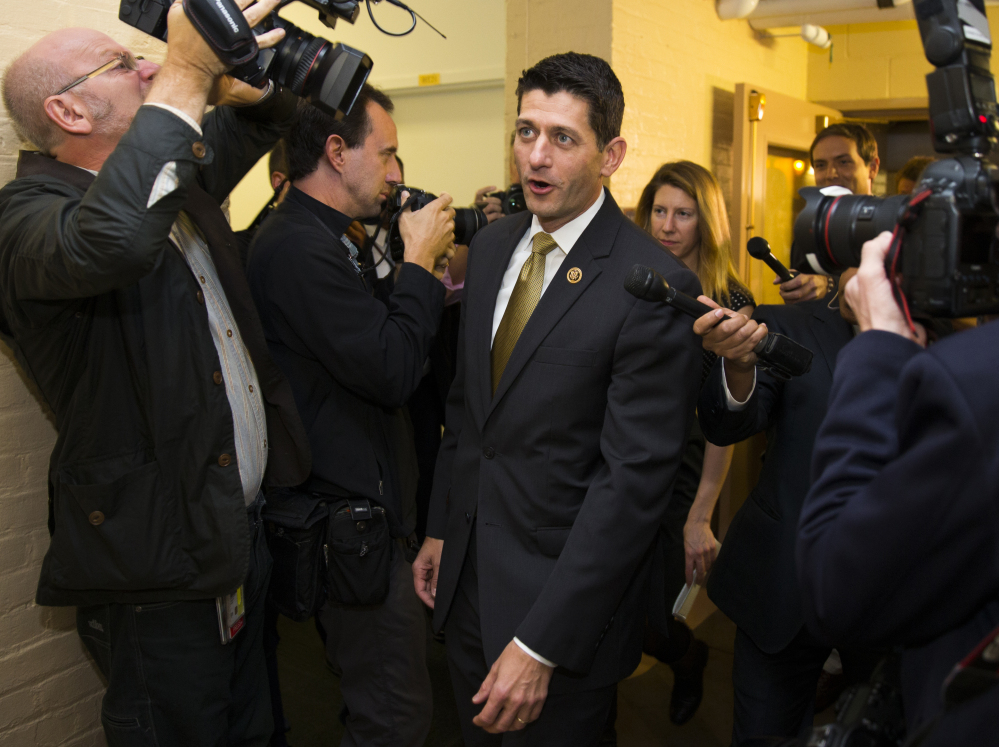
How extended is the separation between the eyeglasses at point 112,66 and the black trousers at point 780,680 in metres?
1.73

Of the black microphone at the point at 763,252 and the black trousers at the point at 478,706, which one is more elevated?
the black microphone at the point at 763,252

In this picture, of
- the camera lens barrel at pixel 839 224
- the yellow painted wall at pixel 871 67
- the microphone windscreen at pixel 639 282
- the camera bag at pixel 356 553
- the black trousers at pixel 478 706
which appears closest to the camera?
the camera lens barrel at pixel 839 224

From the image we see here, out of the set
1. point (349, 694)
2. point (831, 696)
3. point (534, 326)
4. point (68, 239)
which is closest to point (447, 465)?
point (534, 326)

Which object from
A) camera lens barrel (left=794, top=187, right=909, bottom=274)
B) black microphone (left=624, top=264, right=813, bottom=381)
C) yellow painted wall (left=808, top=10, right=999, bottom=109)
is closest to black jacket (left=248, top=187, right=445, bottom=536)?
black microphone (left=624, top=264, right=813, bottom=381)

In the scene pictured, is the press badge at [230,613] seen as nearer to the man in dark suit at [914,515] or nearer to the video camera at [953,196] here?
the man in dark suit at [914,515]

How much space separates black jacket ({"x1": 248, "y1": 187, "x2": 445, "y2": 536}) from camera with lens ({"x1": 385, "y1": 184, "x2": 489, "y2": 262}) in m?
0.14

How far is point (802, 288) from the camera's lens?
2.16 metres

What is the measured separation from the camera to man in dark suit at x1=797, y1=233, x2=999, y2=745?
2.53 ft

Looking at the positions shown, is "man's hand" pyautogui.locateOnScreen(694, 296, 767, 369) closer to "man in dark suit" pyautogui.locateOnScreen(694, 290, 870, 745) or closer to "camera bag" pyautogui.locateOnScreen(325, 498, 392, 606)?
"man in dark suit" pyautogui.locateOnScreen(694, 290, 870, 745)

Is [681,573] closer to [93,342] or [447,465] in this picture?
[447,465]

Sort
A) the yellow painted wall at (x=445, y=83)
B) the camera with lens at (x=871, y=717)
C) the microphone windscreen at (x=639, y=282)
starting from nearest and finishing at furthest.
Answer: the camera with lens at (x=871, y=717) < the microphone windscreen at (x=639, y=282) < the yellow painted wall at (x=445, y=83)

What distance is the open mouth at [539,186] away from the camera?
1.52 metres

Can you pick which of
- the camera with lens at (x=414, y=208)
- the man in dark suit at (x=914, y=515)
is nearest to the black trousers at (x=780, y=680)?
the man in dark suit at (x=914, y=515)

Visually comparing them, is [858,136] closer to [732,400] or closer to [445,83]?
[732,400]
